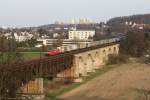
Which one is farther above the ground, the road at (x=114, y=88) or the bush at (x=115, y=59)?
the road at (x=114, y=88)

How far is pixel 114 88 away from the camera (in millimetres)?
44625

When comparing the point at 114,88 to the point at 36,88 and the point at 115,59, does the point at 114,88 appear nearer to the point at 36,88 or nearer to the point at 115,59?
the point at 36,88

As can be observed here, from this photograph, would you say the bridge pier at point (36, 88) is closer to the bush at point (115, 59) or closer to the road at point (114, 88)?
the road at point (114, 88)

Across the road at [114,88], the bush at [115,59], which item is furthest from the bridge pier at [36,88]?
the bush at [115,59]

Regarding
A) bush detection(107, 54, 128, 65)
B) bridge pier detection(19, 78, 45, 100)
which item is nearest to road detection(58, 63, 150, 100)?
bridge pier detection(19, 78, 45, 100)

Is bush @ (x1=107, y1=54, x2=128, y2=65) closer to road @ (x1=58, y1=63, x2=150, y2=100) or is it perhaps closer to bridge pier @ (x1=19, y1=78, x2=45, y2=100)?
road @ (x1=58, y1=63, x2=150, y2=100)

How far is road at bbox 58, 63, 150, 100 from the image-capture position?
38.9 meters

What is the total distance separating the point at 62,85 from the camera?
48.0m

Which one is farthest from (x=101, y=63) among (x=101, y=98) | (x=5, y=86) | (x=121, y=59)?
(x=5, y=86)

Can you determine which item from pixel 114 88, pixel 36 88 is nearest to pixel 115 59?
pixel 114 88

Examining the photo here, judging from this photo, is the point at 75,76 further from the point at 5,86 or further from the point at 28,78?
the point at 5,86

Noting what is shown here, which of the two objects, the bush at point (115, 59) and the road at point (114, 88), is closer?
the road at point (114, 88)

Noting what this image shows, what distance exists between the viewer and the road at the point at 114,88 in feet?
128

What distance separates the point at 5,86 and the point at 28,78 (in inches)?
793
